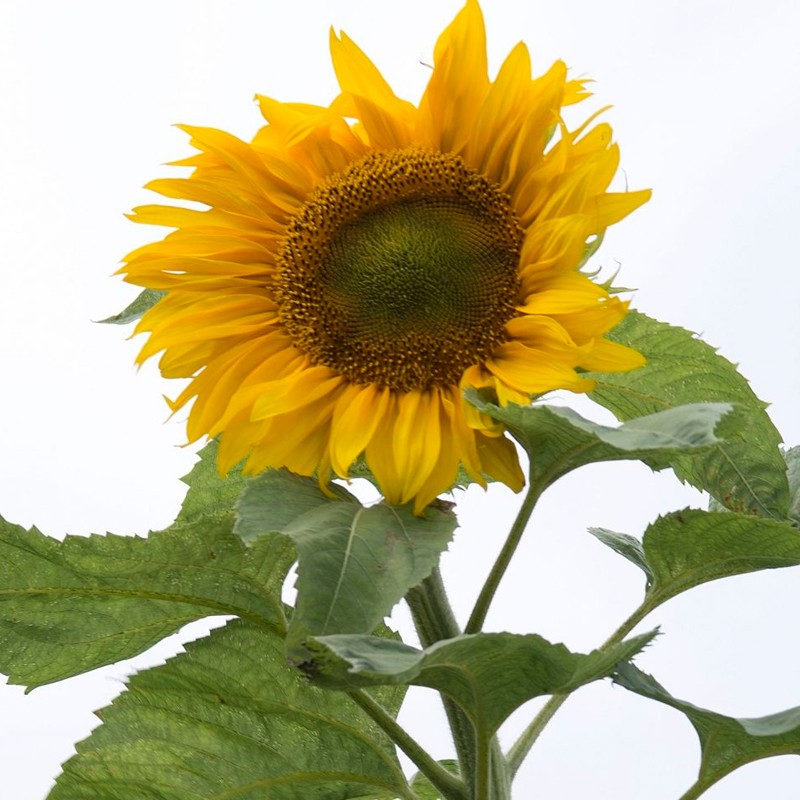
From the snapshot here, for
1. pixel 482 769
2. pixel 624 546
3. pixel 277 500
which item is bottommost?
pixel 482 769

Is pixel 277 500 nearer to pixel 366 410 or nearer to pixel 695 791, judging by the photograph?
pixel 366 410

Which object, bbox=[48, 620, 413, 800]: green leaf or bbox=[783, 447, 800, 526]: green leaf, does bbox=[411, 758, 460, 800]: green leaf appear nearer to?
bbox=[48, 620, 413, 800]: green leaf

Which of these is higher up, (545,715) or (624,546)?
(624,546)

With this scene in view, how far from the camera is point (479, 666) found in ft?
2.29

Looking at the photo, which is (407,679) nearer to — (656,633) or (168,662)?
(656,633)

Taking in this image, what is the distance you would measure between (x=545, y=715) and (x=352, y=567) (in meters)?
0.30

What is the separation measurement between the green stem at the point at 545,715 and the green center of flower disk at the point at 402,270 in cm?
25

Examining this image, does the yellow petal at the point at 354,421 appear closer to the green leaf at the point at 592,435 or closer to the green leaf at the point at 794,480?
the green leaf at the point at 592,435

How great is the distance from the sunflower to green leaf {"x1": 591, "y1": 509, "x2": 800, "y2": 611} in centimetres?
13

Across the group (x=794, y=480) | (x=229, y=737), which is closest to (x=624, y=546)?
(x=794, y=480)

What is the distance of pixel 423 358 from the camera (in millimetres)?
855

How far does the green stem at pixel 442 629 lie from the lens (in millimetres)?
843

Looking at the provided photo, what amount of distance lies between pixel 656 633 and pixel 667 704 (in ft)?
0.52

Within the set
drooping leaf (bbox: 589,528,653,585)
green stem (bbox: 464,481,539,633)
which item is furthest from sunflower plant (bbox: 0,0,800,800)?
drooping leaf (bbox: 589,528,653,585)
